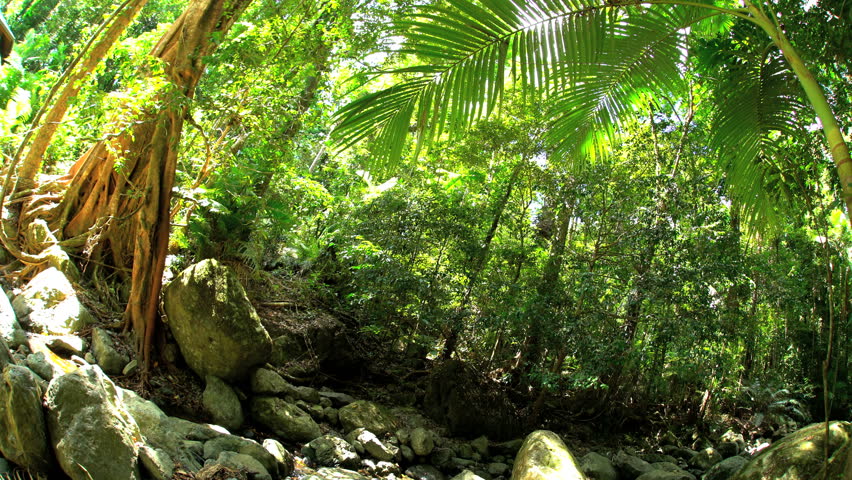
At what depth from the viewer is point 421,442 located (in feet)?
20.9

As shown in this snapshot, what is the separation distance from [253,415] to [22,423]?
3033 mm

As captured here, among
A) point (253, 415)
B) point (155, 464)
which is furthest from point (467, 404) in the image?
point (155, 464)

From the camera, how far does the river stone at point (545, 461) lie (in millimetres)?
5168

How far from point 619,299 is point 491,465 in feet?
9.11

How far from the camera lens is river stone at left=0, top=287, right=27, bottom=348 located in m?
4.00

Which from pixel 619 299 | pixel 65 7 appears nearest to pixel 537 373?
pixel 619 299

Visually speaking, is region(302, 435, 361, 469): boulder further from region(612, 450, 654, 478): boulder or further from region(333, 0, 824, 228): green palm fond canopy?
region(333, 0, 824, 228): green palm fond canopy

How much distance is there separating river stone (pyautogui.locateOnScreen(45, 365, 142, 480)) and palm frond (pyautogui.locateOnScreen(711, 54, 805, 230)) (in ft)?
13.7

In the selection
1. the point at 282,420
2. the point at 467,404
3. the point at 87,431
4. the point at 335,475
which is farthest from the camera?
the point at 467,404

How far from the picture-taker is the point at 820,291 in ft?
29.2

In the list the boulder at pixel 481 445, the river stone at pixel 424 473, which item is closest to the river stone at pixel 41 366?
the river stone at pixel 424 473

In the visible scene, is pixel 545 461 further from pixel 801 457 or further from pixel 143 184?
pixel 143 184

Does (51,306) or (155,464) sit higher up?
(51,306)

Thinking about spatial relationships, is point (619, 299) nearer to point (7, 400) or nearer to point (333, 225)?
point (333, 225)
